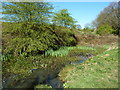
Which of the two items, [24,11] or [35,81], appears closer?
[35,81]

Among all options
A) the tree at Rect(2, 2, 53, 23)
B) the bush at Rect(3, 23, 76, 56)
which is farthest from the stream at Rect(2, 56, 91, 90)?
the tree at Rect(2, 2, 53, 23)

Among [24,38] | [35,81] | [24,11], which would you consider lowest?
[35,81]

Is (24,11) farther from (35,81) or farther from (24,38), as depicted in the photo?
(35,81)

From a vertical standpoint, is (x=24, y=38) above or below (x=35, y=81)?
above

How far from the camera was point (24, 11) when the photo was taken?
727cm

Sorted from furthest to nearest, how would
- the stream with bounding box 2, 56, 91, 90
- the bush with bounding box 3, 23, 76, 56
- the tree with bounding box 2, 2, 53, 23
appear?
the bush with bounding box 3, 23, 76, 56
the tree with bounding box 2, 2, 53, 23
the stream with bounding box 2, 56, 91, 90

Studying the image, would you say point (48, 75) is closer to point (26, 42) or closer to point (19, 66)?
point (19, 66)

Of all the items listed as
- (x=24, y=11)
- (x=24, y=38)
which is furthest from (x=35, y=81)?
(x=24, y=11)

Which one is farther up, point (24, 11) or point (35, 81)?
point (24, 11)

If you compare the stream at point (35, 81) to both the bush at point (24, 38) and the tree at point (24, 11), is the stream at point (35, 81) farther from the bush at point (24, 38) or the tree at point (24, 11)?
the tree at point (24, 11)

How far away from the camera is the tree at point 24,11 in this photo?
7137 millimetres

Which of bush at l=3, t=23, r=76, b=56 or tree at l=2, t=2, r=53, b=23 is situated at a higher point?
tree at l=2, t=2, r=53, b=23

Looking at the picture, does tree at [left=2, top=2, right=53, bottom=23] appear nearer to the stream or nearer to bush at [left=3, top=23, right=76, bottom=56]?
bush at [left=3, top=23, right=76, bottom=56]

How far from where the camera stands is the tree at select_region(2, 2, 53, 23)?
7137mm
